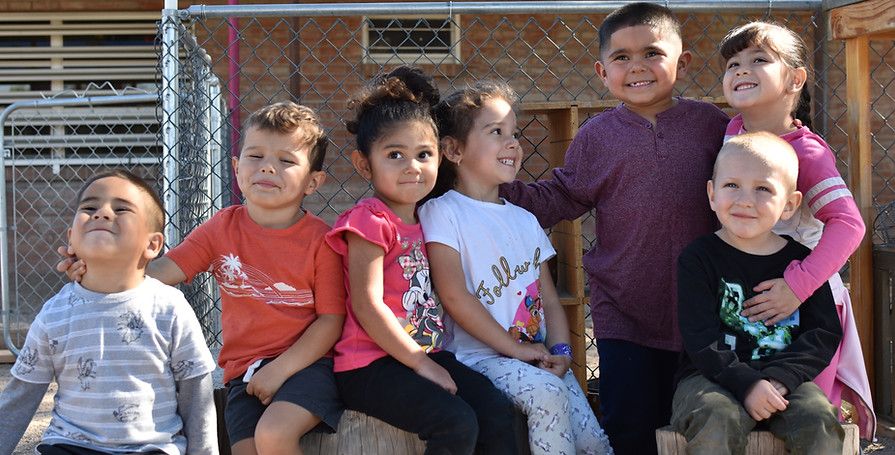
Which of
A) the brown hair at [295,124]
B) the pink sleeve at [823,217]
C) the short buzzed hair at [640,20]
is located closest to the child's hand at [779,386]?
the pink sleeve at [823,217]

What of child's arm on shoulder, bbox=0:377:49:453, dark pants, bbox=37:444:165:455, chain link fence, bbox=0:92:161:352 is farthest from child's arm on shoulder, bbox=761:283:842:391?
chain link fence, bbox=0:92:161:352

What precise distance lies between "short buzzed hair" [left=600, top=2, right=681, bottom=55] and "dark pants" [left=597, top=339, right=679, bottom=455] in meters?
1.07

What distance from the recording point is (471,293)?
293cm

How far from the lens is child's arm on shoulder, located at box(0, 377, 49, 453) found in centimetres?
241

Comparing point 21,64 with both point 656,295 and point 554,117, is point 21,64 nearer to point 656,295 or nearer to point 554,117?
point 554,117

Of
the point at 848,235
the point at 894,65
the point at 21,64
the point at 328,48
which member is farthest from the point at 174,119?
the point at 894,65

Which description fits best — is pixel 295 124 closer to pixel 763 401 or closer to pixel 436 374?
pixel 436 374

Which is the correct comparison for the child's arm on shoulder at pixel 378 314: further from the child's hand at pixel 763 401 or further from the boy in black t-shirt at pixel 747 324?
the child's hand at pixel 763 401

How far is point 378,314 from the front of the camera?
271 centimetres

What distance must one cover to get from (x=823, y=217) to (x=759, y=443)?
29.1 inches

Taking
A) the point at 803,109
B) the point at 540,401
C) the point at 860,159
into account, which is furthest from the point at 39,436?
the point at 860,159

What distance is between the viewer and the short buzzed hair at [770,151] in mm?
2703

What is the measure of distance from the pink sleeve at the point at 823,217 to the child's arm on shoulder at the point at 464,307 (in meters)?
0.80

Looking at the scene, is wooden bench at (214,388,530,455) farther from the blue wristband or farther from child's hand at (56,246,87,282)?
child's hand at (56,246,87,282)
